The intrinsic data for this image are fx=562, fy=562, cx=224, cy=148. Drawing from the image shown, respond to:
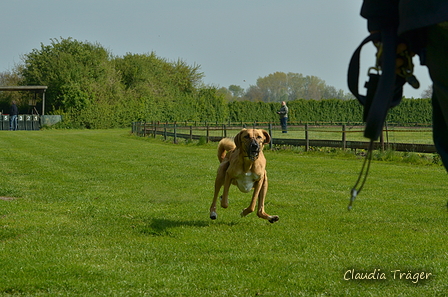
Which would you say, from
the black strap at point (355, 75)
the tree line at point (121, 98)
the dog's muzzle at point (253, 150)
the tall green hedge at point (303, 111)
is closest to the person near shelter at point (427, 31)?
the black strap at point (355, 75)

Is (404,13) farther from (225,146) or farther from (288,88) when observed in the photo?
(288,88)

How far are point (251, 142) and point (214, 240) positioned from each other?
4.91 ft

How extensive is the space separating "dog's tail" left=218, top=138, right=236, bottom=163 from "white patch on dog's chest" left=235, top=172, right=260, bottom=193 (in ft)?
3.56

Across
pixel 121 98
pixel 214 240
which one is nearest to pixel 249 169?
pixel 214 240

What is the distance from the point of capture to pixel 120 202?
32.2 ft

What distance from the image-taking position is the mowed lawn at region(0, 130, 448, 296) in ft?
15.3

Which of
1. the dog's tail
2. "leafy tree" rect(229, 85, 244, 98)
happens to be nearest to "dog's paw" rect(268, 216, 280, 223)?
the dog's tail

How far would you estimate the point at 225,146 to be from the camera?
8.70m

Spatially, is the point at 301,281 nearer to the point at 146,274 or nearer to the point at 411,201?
the point at 146,274

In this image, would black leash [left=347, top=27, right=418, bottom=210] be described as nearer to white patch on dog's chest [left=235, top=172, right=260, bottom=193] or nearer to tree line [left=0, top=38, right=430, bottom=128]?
white patch on dog's chest [left=235, top=172, right=260, bottom=193]

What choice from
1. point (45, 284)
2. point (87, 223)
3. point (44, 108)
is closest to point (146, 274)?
point (45, 284)

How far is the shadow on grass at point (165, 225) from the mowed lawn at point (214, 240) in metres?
0.01

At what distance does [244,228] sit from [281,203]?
234 centimetres

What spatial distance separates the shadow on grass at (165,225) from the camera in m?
7.07
